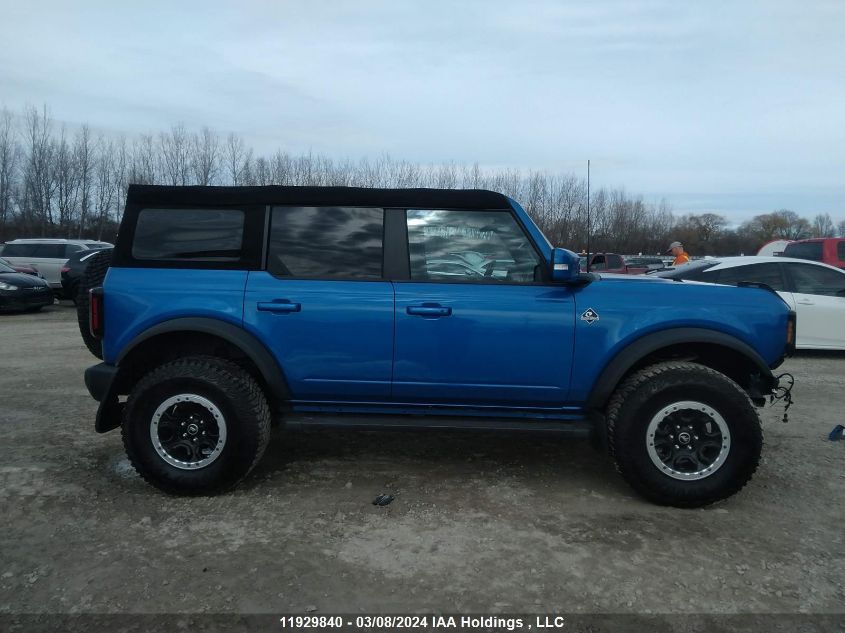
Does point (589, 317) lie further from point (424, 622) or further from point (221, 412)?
point (221, 412)

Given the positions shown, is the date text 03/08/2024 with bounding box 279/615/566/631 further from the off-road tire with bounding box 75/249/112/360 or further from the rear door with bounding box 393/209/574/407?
the off-road tire with bounding box 75/249/112/360

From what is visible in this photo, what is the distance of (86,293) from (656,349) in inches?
154

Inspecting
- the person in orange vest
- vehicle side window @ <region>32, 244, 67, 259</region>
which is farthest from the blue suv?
vehicle side window @ <region>32, 244, 67, 259</region>

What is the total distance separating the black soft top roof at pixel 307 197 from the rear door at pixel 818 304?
674 centimetres

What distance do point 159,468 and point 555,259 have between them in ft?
9.04

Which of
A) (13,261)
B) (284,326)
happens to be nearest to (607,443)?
(284,326)

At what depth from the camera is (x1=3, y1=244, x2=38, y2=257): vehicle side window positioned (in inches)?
686

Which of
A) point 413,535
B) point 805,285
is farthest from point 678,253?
point 413,535

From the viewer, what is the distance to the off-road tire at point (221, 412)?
376 centimetres

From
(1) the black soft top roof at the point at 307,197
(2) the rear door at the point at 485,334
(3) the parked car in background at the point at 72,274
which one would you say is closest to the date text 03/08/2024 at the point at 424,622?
(2) the rear door at the point at 485,334

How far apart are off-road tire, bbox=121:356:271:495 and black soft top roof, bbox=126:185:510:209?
109cm

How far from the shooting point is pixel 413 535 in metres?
3.40

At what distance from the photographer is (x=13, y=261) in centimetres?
1694

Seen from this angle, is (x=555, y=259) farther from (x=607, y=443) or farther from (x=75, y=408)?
(x=75, y=408)
